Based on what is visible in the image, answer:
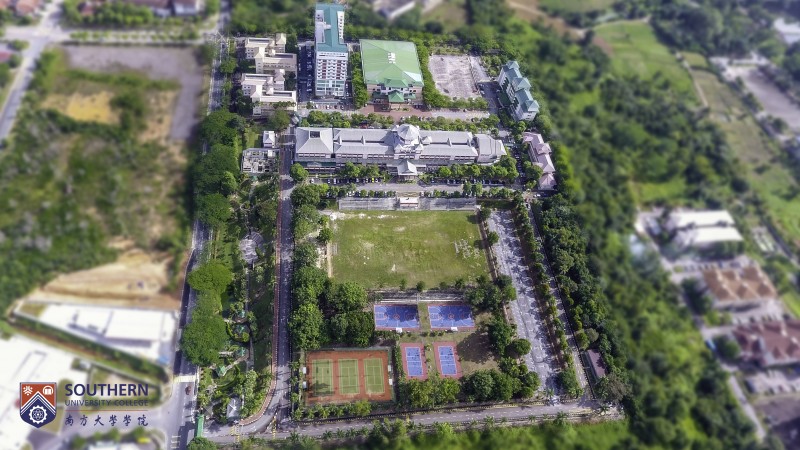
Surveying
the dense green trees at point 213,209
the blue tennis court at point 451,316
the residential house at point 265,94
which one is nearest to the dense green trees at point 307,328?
the blue tennis court at point 451,316

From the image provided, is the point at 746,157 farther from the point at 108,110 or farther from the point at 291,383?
the point at 108,110

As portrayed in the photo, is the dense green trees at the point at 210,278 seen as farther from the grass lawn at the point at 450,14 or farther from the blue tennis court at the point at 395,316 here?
the grass lawn at the point at 450,14

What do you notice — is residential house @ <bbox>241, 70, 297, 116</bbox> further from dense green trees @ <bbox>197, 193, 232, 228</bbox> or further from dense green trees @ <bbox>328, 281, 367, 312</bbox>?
dense green trees @ <bbox>328, 281, 367, 312</bbox>

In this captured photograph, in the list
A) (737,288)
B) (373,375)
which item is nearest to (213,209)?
(373,375)

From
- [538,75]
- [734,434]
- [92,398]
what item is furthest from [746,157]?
[92,398]

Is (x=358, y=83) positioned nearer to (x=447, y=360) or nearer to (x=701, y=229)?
(x=447, y=360)

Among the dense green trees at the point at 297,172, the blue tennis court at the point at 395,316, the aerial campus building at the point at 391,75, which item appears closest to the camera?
the blue tennis court at the point at 395,316

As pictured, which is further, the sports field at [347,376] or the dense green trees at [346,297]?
the dense green trees at [346,297]
